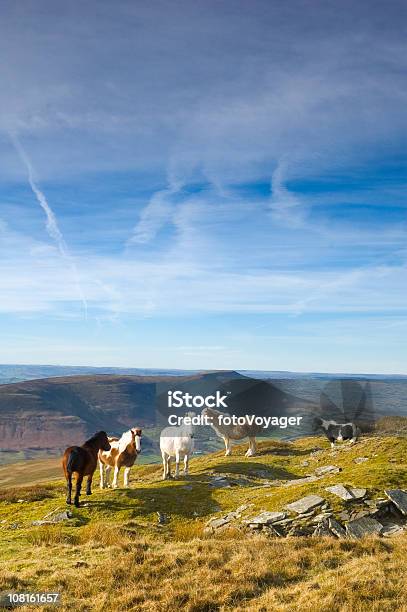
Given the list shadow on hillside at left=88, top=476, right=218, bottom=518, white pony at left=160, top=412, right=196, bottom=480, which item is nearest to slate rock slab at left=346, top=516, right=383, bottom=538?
shadow on hillside at left=88, top=476, right=218, bottom=518

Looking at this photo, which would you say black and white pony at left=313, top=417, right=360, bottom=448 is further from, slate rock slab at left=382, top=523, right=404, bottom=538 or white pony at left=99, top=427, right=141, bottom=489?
slate rock slab at left=382, top=523, right=404, bottom=538

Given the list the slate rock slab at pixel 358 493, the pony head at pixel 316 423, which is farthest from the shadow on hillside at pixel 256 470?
the pony head at pixel 316 423

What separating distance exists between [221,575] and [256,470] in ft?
56.4

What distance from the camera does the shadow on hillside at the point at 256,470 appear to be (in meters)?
29.0

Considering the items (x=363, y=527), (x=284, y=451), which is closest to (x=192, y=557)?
(x=363, y=527)

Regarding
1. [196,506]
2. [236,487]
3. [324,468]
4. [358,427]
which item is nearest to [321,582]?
[196,506]

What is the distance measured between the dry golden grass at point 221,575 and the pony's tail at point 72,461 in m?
5.07

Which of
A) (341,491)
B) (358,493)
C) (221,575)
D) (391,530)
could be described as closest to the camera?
(221,575)

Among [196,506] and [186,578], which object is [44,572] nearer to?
[186,578]

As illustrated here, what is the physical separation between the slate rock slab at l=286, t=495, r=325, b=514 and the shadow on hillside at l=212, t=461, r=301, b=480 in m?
10.1

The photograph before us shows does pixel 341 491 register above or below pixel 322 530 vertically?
above

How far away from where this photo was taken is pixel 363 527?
1728 centimetres

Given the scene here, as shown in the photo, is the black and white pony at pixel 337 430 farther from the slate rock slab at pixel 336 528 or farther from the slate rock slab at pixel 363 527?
the slate rock slab at pixel 336 528

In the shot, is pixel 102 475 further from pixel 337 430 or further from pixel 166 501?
pixel 337 430
